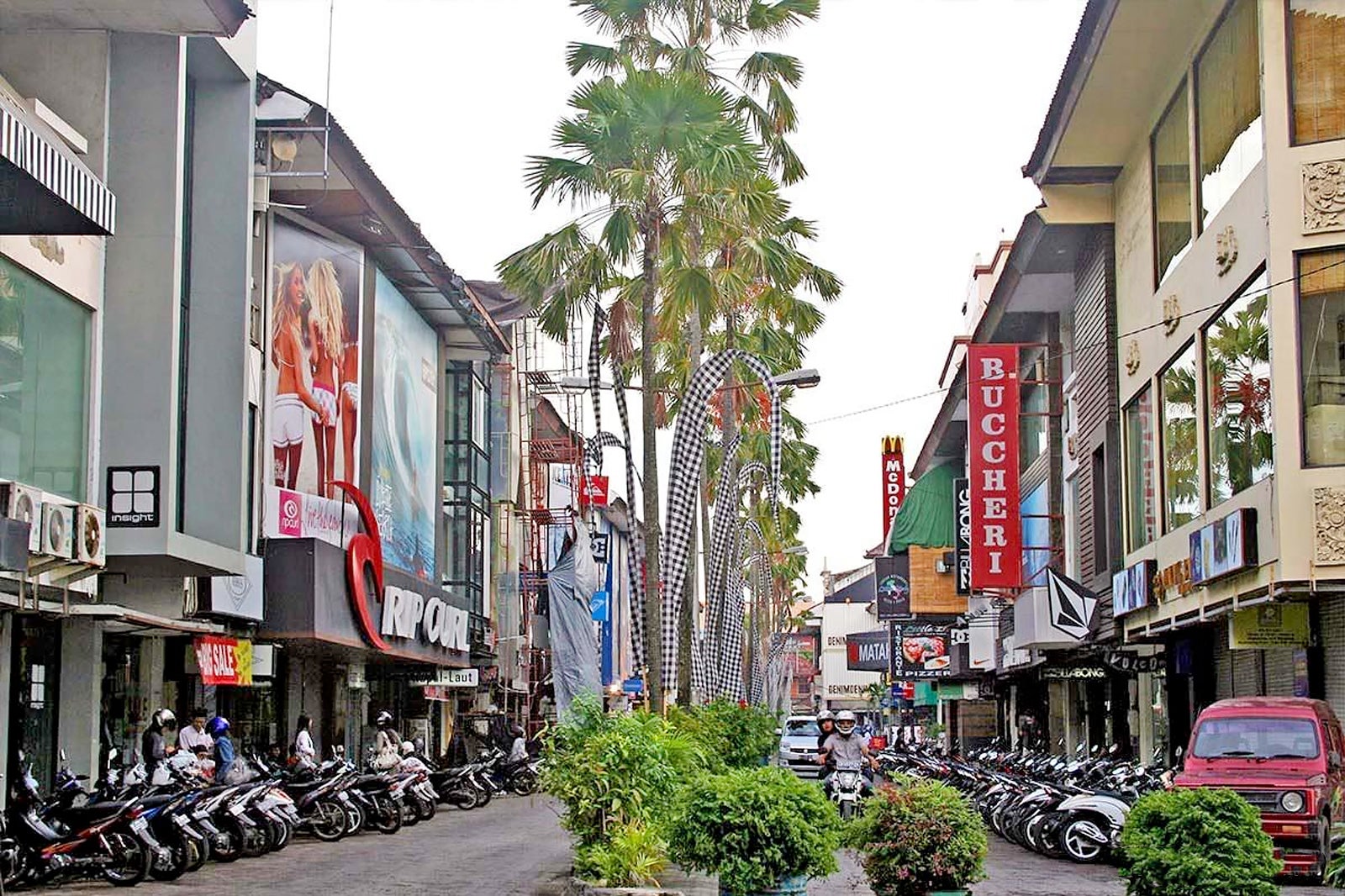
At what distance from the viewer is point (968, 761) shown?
34.5m

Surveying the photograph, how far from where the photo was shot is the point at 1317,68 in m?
20.8

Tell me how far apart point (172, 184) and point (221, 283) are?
294 cm

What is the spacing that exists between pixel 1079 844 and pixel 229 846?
10.5 meters

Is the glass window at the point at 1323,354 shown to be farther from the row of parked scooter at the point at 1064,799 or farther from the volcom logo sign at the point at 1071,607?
the volcom logo sign at the point at 1071,607

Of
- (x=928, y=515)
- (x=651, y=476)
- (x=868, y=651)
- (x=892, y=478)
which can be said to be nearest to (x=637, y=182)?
(x=651, y=476)

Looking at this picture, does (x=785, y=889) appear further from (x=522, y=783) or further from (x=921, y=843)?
(x=522, y=783)

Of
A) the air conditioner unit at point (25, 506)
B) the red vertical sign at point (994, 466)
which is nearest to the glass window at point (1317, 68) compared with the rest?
the air conditioner unit at point (25, 506)

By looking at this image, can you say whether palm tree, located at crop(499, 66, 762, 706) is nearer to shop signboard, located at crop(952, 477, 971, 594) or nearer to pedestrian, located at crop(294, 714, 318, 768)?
pedestrian, located at crop(294, 714, 318, 768)

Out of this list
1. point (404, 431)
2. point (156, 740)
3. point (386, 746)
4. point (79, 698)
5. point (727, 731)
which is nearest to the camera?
point (156, 740)

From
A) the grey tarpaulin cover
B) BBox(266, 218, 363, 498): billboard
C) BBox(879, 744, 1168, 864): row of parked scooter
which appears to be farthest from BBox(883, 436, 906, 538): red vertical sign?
the grey tarpaulin cover

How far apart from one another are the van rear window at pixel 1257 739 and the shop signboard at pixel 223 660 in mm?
13856

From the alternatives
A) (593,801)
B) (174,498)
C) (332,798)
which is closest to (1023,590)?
(332,798)

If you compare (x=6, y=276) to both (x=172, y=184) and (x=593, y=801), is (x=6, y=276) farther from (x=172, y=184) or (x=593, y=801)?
(x=593, y=801)

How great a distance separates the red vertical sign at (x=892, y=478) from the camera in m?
76.0
